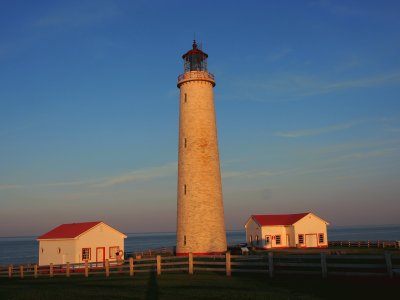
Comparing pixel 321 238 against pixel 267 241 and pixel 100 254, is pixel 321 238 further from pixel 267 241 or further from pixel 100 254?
pixel 100 254

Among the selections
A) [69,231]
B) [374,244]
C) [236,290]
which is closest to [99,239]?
[69,231]

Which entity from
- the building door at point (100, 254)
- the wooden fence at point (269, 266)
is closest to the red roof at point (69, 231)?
the building door at point (100, 254)

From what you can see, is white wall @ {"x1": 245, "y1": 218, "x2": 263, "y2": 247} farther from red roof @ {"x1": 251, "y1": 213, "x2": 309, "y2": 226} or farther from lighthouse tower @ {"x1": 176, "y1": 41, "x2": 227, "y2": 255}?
lighthouse tower @ {"x1": 176, "y1": 41, "x2": 227, "y2": 255}

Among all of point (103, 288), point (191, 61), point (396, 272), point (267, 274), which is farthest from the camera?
point (191, 61)

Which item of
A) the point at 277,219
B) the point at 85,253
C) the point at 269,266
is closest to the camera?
the point at 269,266

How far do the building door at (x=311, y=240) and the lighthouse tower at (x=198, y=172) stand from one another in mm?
16745

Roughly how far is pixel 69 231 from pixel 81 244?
7.12 feet

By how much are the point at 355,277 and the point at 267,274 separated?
13.6ft

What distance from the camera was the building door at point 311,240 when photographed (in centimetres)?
4638

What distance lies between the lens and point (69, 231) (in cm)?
3466

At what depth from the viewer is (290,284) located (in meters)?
15.6

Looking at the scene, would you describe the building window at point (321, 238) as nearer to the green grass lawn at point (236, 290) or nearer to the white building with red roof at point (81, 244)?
the white building with red roof at point (81, 244)

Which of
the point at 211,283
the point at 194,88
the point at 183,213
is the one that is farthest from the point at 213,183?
the point at 211,283

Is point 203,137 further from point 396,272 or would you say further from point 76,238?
point 396,272
